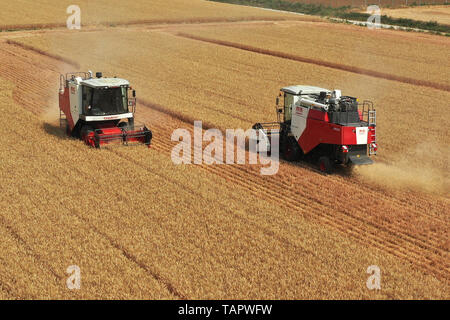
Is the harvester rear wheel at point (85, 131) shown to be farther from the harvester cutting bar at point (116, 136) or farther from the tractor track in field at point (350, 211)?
the tractor track in field at point (350, 211)

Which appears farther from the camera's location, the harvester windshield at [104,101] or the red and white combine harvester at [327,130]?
the harvester windshield at [104,101]

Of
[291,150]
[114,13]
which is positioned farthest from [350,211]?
[114,13]

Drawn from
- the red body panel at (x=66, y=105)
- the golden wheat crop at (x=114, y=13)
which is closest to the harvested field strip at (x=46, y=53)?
the golden wheat crop at (x=114, y=13)

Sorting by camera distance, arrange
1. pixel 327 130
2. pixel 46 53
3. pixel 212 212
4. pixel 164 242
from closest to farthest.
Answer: pixel 164 242
pixel 212 212
pixel 327 130
pixel 46 53

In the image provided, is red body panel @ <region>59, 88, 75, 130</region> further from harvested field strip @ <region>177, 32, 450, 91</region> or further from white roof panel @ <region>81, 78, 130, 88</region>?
harvested field strip @ <region>177, 32, 450, 91</region>

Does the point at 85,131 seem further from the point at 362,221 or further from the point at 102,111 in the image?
the point at 362,221

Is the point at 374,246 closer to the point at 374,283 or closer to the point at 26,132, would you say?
the point at 374,283

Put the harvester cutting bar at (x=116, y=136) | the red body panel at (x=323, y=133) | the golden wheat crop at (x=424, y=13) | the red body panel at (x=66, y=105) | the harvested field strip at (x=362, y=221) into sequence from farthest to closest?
the golden wheat crop at (x=424, y=13) → the red body panel at (x=66, y=105) → the harvester cutting bar at (x=116, y=136) → the red body panel at (x=323, y=133) → the harvested field strip at (x=362, y=221)
